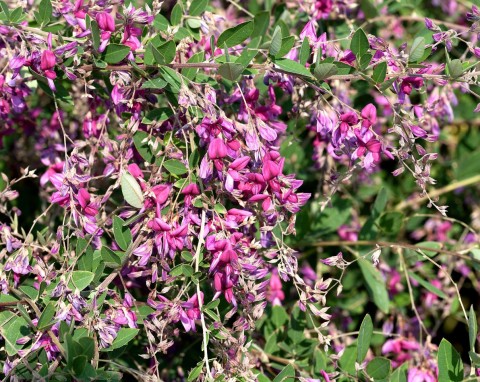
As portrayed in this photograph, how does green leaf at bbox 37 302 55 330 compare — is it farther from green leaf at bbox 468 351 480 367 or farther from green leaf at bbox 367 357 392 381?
green leaf at bbox 468 351 480 367

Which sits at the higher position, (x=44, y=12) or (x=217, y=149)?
(x=44, y=12)

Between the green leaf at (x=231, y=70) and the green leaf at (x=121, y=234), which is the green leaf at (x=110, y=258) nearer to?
the green leaf at (x=121, y=234)

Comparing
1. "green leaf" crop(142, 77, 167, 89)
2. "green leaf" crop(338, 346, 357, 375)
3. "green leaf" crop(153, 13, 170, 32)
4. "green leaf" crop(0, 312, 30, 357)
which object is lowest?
"green leaf" crop(338, 346, 357, 375)

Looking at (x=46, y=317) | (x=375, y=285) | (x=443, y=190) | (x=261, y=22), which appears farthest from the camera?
(x=443, y=190)

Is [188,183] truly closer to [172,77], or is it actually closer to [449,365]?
[172,77]

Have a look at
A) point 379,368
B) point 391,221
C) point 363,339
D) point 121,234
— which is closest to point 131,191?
point 121,234

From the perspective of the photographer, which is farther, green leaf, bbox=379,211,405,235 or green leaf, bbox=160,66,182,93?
green leaf, bbox=379,211,405,235

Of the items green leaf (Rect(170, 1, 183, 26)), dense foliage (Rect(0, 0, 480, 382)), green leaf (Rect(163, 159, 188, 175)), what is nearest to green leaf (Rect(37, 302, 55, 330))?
dense foliage (Rect(0, 0, 480, 382))

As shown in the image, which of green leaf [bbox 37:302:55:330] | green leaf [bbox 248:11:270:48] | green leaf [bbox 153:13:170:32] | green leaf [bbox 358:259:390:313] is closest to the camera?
green leaf [bbox 37:302:55:330]
